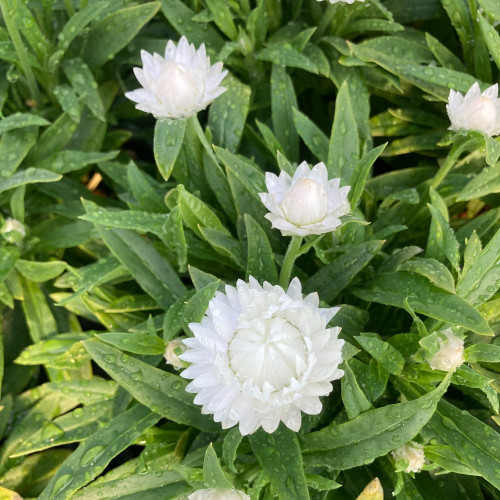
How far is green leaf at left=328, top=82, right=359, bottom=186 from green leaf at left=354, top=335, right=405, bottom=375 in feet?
1.43

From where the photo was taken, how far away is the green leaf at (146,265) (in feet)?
4.91

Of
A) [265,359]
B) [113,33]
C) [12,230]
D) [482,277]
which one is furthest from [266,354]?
[113,33]

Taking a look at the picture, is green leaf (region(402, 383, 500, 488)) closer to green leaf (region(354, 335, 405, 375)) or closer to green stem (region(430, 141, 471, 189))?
green leaf (region(354, 335, 405, 375))

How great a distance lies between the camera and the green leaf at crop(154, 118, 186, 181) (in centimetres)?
132

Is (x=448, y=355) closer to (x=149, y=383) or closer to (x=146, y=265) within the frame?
(x=149, y=383)

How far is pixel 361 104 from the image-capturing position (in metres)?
1.68

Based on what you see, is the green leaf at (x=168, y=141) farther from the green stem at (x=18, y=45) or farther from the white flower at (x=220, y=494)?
the white flower at (x=220, y=494)

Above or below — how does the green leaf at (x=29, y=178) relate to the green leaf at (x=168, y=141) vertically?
below

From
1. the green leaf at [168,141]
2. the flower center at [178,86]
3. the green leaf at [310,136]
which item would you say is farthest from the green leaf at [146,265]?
the green leaf at [310,136]

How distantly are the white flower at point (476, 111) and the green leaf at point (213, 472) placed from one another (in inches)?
34.4

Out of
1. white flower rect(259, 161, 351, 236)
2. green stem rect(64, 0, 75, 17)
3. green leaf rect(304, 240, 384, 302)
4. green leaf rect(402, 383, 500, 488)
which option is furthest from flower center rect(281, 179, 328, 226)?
green stem rect(64, 0, 75, 17)

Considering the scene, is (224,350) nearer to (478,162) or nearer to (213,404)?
(213,404)

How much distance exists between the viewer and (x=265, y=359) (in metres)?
1.02

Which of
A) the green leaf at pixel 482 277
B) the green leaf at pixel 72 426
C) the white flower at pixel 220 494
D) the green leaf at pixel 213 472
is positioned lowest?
the green leaf at pixel 72 426
